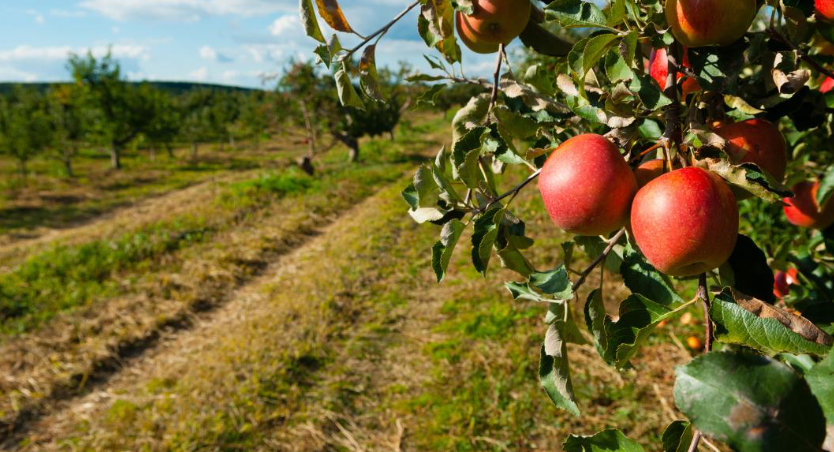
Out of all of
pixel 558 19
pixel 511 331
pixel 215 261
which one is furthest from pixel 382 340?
pixel 558 19

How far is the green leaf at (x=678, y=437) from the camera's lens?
806mm

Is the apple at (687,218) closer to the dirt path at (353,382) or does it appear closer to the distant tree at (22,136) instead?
the dirt path at (353,382)

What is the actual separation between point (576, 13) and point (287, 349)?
12.4 ft

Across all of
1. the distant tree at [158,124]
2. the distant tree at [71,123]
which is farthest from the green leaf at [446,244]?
the distant tree at [158,124]

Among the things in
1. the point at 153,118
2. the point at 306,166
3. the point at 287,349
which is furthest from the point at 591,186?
the point at 153,118

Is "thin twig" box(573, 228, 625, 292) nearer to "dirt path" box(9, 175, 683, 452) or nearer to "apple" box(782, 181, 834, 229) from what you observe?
"apple" box(782, 181, 834, 229)

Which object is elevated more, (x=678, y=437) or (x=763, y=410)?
(x=763, y=410)

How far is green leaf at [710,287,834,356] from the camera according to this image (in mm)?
688

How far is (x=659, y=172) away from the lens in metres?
0.90

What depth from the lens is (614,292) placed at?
181 inches

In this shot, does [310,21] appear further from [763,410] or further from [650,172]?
[763,410]

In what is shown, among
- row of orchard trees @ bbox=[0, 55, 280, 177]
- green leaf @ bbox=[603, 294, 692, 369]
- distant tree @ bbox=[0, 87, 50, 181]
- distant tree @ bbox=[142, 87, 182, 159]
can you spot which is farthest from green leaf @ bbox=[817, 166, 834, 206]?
distant tree @ bbox=[142, 87, 182, 159]

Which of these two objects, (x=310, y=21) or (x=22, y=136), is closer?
(x=310, y=21)

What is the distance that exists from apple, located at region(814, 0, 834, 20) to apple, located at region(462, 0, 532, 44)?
519 millimetres
